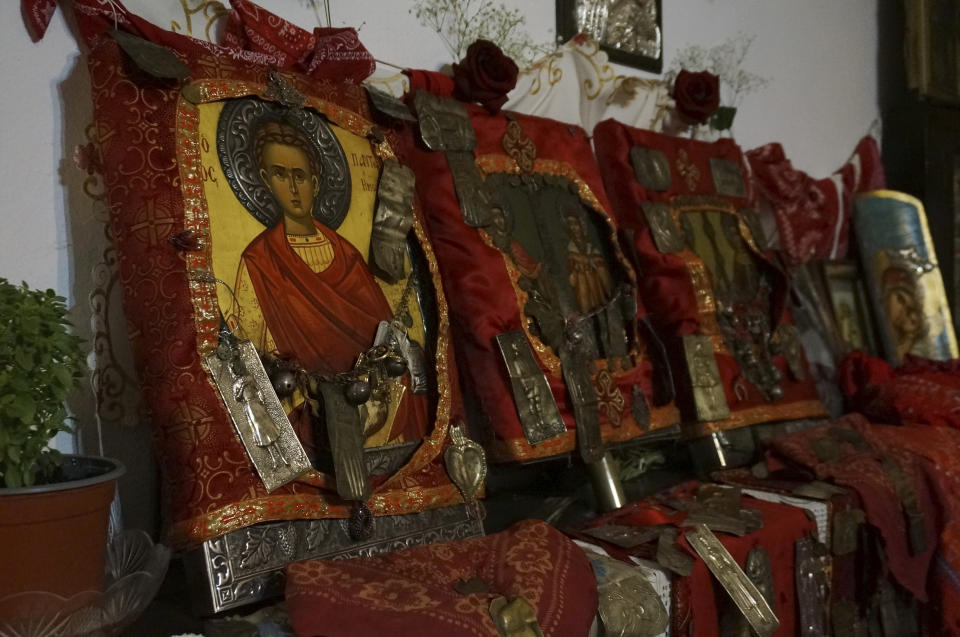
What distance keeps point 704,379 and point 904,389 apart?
0.74 m

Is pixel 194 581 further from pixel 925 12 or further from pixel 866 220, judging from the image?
pixel 925 12

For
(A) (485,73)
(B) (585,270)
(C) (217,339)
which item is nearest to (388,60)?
(A) (485,73)

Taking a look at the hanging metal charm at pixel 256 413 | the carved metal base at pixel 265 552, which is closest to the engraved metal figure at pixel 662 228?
the carved metal base at pixel 265 552

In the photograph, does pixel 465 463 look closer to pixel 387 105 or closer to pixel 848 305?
pixel 387 105

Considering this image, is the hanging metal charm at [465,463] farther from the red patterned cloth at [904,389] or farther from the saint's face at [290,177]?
the red patterned cloth at [904,389]

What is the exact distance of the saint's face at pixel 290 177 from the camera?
146 centimetres

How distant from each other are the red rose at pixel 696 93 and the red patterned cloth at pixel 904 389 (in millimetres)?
930

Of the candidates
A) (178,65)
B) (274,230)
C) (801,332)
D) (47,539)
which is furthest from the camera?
(801,332)

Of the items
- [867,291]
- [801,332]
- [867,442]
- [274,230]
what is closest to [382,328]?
[274,230]

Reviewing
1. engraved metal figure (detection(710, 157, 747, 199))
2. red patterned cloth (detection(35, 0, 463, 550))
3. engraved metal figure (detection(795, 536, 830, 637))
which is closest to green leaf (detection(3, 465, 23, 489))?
red patterned cloth (detection(35, 0, 463, 550))

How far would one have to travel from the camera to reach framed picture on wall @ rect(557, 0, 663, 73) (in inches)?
92.4

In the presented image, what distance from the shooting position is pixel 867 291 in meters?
2.99

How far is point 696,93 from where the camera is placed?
2.43 m

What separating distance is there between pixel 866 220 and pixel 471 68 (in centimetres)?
184
